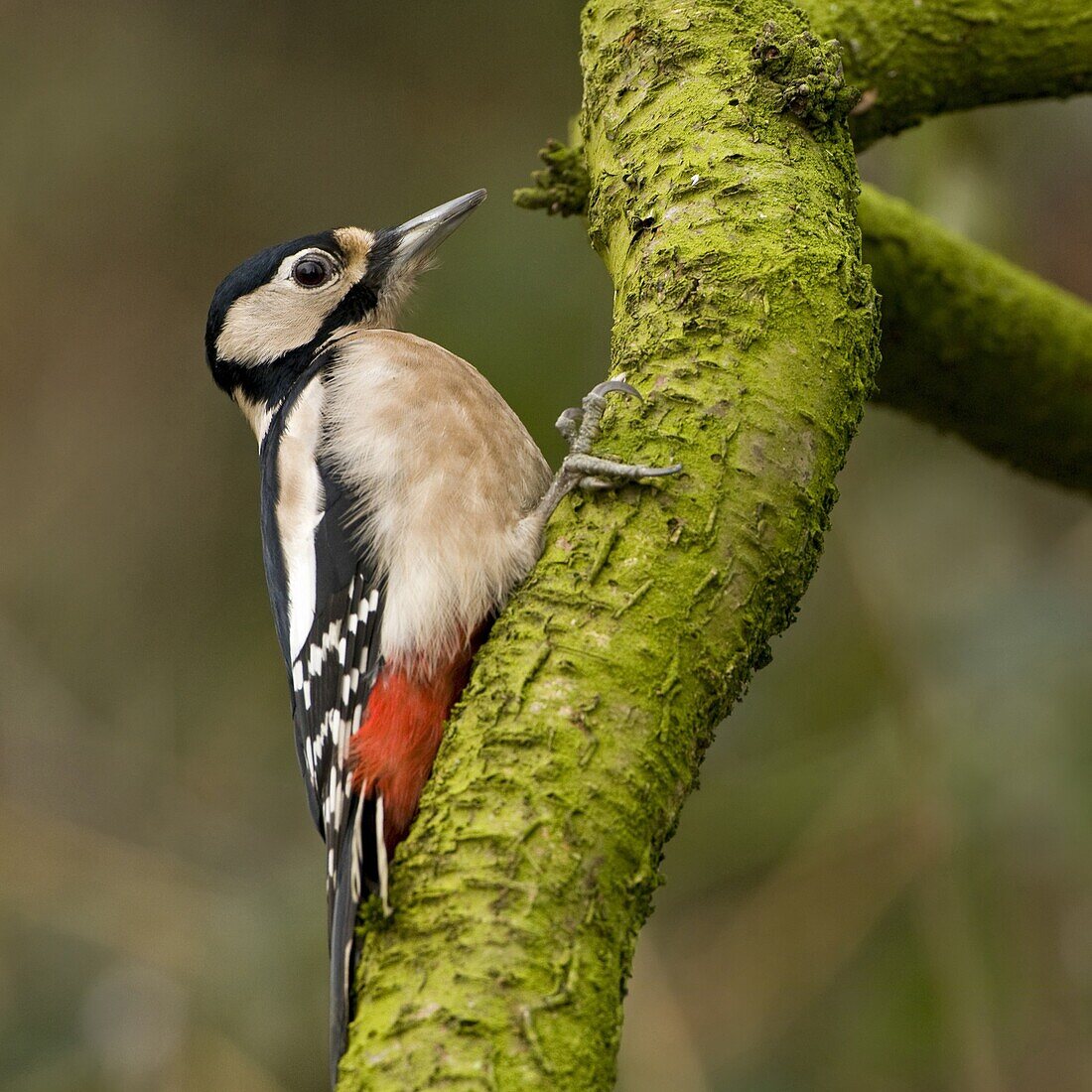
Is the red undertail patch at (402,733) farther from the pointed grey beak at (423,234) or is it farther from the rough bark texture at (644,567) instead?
the pointed grey beak at (423,234)

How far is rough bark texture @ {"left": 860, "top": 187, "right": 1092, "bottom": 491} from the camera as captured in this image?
122 inches

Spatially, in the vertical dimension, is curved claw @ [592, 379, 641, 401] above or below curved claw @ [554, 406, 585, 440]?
below

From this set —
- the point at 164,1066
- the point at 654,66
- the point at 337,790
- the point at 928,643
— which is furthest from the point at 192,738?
the point at 654,66

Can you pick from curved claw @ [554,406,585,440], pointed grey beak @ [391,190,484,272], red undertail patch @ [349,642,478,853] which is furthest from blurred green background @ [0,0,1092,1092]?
red undertail patch @ [349,642,478,853]

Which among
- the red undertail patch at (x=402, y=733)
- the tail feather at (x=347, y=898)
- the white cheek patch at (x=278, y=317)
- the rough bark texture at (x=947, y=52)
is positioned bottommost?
the tail feather at (x=347, y=898)

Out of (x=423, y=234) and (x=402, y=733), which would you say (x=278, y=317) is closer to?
(x=423, y=234)

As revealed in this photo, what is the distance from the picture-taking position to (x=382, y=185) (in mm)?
6188

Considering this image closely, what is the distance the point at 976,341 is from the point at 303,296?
162 centimetres

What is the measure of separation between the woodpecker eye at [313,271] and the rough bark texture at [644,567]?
119 cm

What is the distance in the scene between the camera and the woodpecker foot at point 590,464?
1906 millimetres

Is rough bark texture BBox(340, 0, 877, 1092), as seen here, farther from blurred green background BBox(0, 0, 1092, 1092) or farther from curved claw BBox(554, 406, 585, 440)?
blurred green background BBox(0, 0, 1092, 1092)

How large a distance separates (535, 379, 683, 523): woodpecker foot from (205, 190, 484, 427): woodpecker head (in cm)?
123

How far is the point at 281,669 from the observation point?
5.71 m

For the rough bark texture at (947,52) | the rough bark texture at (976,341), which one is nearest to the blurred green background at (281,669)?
the rough bark texture at (976,341)
